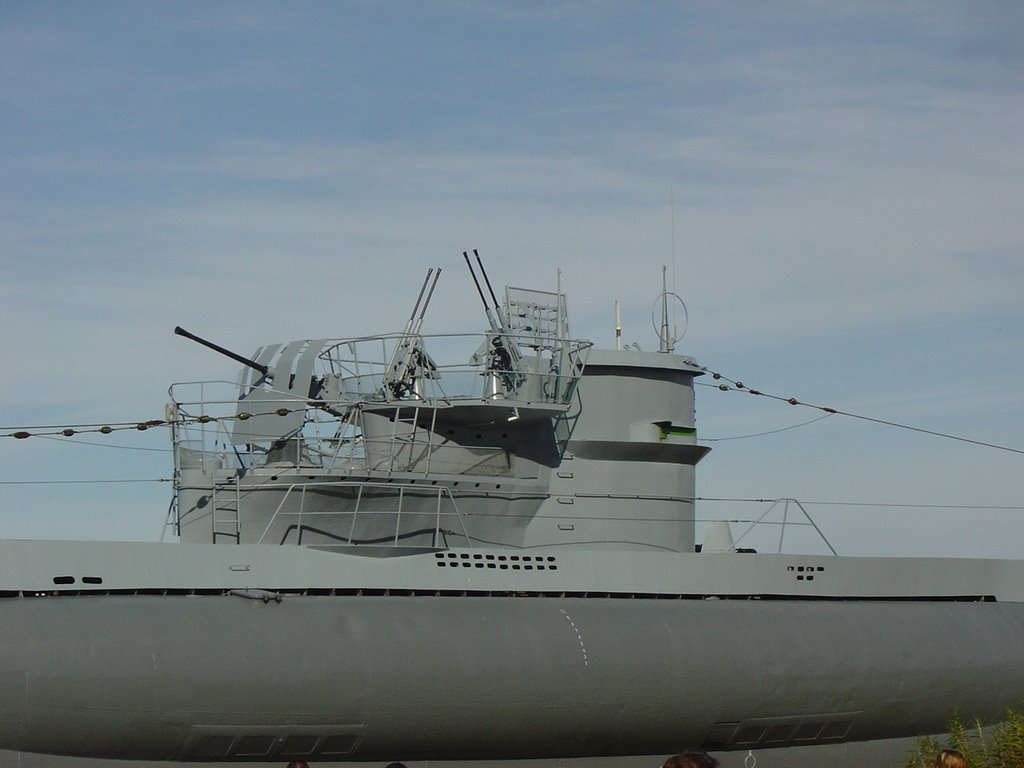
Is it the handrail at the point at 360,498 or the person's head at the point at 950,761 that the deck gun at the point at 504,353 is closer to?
the handrail at the point at 360,498

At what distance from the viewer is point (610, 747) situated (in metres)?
17.0

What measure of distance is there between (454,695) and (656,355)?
679 cm

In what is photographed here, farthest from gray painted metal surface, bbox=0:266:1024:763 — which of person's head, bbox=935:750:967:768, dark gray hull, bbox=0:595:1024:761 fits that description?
person's head, bbox=935:750:967:768

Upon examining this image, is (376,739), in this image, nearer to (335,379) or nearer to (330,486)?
(330,486)

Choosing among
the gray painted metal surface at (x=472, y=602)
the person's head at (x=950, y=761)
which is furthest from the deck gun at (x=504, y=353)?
the person's head at (x=950, y=761)

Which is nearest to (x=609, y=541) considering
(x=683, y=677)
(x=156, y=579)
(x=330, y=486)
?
(x=683, y=677)

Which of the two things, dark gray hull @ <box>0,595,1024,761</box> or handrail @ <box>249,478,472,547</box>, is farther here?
handrail @ <box>249,478,472,547</box>

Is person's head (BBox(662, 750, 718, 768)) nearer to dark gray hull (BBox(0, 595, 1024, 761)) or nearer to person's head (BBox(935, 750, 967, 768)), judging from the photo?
person's head (BBox(935, 750, 967, 768))

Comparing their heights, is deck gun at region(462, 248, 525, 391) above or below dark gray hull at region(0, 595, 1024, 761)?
above

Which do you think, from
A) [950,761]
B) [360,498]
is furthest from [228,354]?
[950,761]

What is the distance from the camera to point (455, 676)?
52.1 ft

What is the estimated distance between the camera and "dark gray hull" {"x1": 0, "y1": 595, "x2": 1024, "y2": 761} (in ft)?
47.4

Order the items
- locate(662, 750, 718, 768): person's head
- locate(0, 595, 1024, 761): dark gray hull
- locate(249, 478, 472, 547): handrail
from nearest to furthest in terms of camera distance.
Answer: locate(662, 750, 718, 768): person's head → locate(0, 595, 1024, 761): dark gray hull → locate(249, 478, 472, 547): handrail

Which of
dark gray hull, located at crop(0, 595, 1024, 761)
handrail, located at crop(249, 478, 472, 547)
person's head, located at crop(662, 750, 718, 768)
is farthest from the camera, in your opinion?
handrail, located at crop(249, 478, 472, 547)
